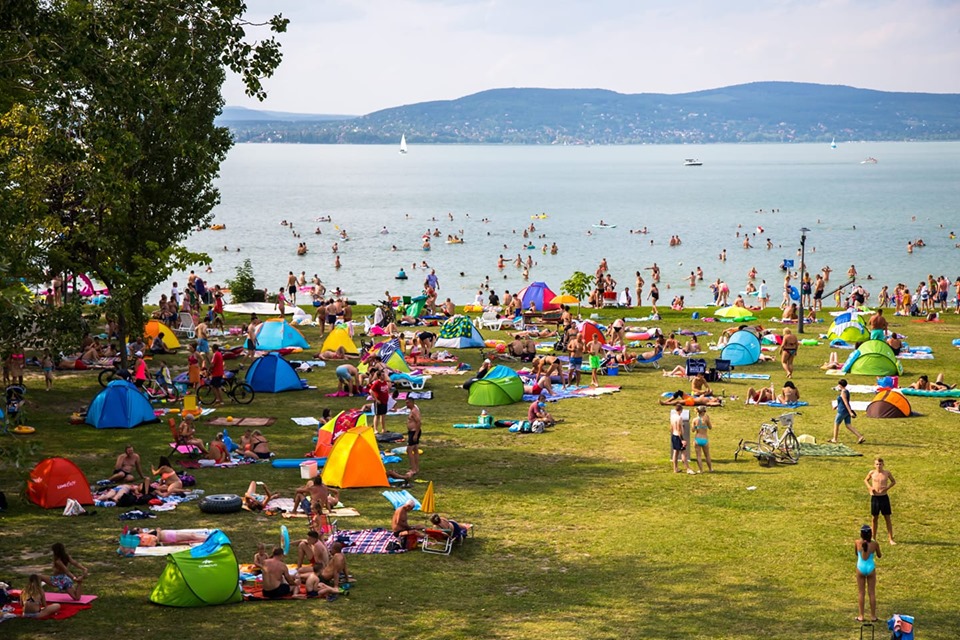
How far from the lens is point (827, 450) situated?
21.5 metres

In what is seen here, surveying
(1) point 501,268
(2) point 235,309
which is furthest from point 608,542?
(1) point 501,268

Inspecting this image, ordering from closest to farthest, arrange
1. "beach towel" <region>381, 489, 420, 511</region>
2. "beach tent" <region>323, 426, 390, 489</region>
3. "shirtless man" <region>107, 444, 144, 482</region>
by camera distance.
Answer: "beach towel" <region>381, 489, 420, 511</region>
"shirtless man" <region>107, 444, 144, 482</region>
"beach tent" <region>323, 426, 390, 489</region>

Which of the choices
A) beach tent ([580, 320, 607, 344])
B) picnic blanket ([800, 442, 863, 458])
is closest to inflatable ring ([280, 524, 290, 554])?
picnic blanket ([800, 442, 863, 458])

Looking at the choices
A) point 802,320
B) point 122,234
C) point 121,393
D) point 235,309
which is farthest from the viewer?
point 235,309

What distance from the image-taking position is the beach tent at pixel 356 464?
63.6 ft

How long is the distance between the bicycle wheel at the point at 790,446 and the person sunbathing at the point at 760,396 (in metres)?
4.71

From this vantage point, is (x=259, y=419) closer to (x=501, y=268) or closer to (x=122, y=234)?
(x=122, y=234)

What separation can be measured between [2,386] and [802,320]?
24621mm

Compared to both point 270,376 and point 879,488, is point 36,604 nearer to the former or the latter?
point 879,488

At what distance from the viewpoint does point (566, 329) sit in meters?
34.8

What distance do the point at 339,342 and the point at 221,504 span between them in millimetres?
15538

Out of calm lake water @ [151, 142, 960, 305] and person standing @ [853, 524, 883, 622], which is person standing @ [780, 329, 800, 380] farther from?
calm lake water @ [151, 142, 960, 305]

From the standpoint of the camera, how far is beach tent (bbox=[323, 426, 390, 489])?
63.6ft

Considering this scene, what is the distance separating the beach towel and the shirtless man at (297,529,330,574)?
10.4 ft
